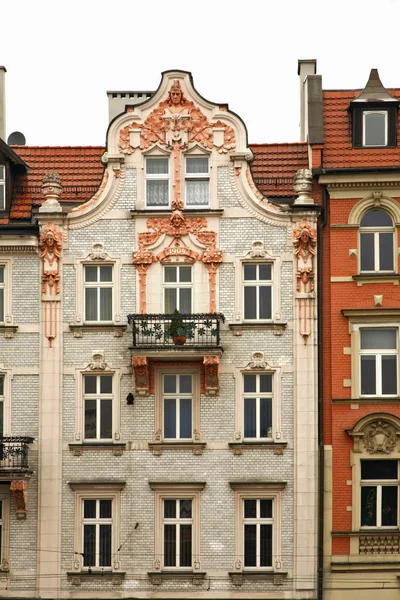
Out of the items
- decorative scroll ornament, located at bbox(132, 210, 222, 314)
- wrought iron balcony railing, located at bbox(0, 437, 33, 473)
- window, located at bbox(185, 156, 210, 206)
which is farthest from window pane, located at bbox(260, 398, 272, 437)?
wrought iron balcony railing, located at bbox(0, 437, 33, 473)

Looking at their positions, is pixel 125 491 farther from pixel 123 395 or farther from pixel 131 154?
pixel 131 154

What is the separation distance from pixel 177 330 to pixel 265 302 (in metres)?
2.93

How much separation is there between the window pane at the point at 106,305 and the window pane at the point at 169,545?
650cm

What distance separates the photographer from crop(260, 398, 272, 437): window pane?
45719mm

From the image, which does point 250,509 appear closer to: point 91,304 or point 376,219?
point 91,304

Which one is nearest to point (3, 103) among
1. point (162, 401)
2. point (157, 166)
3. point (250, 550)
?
point (157, 166)

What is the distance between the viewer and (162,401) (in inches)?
1812

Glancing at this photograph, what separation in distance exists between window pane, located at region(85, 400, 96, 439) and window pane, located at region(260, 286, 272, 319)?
572 centimetres

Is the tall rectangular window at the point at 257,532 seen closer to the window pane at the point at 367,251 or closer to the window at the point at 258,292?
the window at the point at 258,292

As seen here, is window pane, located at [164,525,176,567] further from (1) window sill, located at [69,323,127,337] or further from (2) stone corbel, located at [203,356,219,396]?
(1) window sill, located at [69,323,127,337]

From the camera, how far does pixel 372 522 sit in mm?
45000

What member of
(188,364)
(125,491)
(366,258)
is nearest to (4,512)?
(125,491)

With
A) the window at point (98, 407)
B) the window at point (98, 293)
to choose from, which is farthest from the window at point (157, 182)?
the window at point (98, 407)

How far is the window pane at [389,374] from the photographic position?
45.5 m
